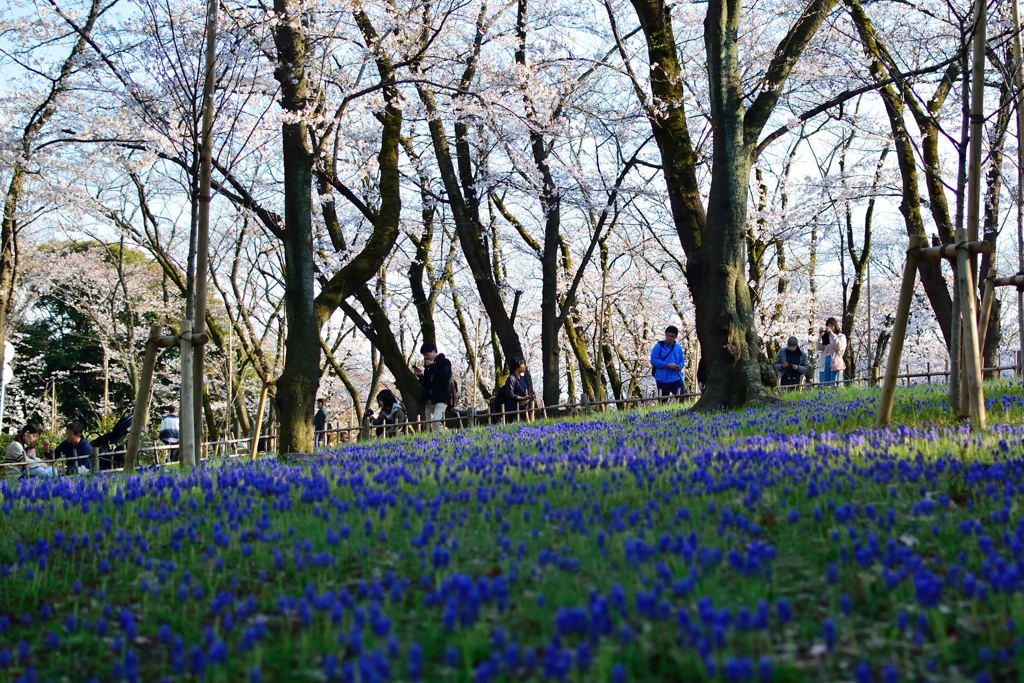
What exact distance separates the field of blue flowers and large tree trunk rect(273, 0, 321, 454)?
3912 mm

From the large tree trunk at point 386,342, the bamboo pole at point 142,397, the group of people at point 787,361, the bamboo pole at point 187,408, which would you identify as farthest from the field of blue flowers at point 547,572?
the large tree trunk at point 386,342

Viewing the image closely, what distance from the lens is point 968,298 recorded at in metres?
7.94

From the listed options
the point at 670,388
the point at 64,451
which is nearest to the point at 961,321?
the point at 670,388

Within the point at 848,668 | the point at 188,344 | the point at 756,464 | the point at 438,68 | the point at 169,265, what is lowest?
the point at 848,668

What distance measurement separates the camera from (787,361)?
21.3 metres

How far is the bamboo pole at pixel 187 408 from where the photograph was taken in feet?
28.5

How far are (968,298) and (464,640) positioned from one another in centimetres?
649

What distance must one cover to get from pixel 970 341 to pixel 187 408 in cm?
721

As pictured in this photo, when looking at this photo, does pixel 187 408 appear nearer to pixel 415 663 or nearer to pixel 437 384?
pixel 415 663

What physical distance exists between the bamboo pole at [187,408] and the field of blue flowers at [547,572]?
1.85 metres

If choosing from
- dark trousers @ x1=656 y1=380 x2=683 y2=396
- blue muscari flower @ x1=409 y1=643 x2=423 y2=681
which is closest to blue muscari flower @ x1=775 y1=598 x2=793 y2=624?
blue muscari flower @ x1=409 y1=643 x2=423 y2=681

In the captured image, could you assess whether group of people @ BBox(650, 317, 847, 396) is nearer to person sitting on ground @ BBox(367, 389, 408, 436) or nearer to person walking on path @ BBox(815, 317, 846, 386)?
person walking on path @ BBox(815, 317, 846, 386)

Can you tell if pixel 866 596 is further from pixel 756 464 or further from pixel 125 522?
pixel 125 522

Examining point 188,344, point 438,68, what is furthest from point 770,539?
point 438,68
